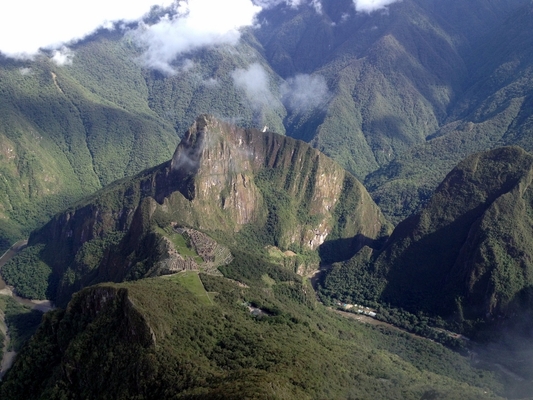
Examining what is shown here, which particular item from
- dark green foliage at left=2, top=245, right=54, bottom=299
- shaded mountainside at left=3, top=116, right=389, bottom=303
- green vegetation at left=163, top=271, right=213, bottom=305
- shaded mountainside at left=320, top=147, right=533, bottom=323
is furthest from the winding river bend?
shaded mountainside at left=320, top=147, right=533, bottom=323

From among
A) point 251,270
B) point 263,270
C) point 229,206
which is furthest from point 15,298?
point 263,270

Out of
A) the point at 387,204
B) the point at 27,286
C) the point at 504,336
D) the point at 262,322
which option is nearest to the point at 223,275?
the point at 262,322

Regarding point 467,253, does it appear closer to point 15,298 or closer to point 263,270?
point 263,270

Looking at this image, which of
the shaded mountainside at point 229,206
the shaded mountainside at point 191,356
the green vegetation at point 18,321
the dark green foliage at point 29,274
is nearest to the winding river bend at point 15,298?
the green vegetation at point 18,321

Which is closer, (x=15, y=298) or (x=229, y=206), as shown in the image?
(x=15, y=298)

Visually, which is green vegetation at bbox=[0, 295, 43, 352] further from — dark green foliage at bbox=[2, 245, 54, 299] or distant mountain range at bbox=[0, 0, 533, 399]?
distant mountain range at bbox=[0, 0, 533, 399]

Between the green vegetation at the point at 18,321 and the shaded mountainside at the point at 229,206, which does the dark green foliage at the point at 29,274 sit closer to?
the shaded mountainside at the point at 229,206

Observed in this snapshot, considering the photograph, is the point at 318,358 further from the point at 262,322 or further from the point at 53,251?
the point at 53,251
